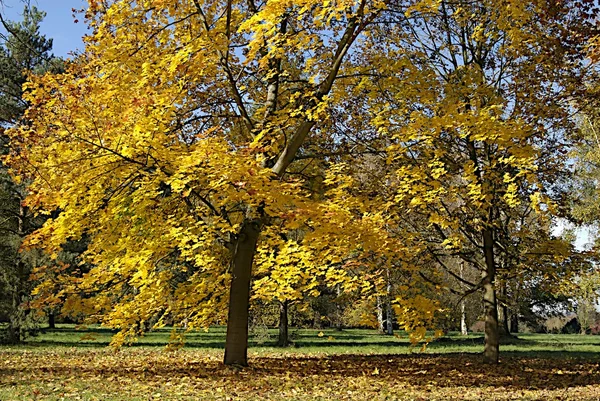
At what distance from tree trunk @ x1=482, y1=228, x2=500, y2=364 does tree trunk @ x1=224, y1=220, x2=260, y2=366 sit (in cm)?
542

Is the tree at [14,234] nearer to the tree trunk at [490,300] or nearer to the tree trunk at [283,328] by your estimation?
the tree trunk at [283,328]

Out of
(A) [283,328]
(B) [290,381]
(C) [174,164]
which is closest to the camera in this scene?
(C) [174,164]

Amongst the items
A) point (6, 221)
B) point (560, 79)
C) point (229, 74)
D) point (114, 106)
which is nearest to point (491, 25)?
point (560, 79)

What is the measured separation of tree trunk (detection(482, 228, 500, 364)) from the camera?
11789 millimetres

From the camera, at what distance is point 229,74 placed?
957 centimetres

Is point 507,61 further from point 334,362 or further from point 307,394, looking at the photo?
point 307,394

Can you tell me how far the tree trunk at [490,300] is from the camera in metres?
11.8

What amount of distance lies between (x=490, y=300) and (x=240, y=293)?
18.8 ft

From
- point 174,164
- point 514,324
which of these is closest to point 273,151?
point 174,164

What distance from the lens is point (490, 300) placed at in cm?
1178

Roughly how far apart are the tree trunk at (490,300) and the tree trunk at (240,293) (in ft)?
17.8

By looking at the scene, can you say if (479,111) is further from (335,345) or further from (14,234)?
(14,234)

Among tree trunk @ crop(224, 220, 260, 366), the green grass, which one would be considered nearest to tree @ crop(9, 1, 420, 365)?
tree trunk @ crop(224, 220, 260, 366)

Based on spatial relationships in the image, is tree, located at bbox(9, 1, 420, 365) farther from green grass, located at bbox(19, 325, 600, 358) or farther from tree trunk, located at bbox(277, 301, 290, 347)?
tree trunk, located at bbox(277, 301, 290, 347)
